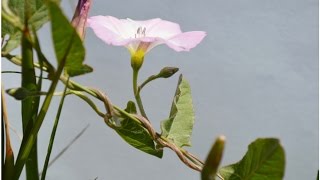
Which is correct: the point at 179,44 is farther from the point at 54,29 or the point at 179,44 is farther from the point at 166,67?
→ the point at 54,29

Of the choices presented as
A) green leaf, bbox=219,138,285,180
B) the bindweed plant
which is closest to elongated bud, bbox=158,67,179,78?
the bindweed plant

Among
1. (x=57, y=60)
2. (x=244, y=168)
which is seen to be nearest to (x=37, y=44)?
(x=57, y=60)

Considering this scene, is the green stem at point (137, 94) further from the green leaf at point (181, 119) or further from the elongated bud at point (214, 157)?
the elongated bud at point (214, 157)

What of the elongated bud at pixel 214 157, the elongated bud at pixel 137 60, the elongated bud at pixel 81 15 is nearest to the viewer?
the elongated bud at pixel 214 157

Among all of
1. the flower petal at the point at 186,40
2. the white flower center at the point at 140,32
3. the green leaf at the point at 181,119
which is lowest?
the green leaf at the point at 181,119

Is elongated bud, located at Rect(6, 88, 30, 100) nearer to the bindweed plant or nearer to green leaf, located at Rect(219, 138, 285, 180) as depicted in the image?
the bindweed plant

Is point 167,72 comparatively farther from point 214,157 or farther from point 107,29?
point 214,157

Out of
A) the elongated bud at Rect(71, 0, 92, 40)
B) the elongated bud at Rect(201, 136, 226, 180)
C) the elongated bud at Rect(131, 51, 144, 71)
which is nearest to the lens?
the elongated bud at Rect(201, 136, 226, 180)

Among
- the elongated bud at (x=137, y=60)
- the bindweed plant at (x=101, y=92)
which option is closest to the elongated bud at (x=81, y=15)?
the bindweed plant at (x=101, y=92)

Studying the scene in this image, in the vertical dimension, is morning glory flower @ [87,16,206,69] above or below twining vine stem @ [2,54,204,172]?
above
